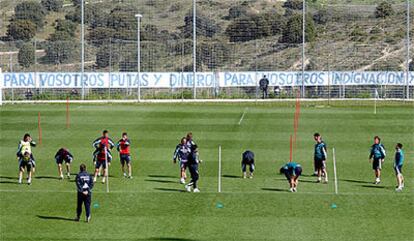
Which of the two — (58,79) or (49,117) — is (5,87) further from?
(49,117)

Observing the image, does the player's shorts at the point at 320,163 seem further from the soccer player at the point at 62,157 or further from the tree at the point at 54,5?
the tree at the point at 54,5

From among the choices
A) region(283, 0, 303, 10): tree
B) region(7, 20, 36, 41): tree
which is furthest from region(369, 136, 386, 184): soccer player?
region(283, 0, 303, 10): tree

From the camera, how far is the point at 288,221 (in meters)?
28.1

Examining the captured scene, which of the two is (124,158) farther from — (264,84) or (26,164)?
(264,84)

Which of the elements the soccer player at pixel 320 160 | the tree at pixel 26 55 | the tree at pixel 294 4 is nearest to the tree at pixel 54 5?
the tree at pixel 26 55

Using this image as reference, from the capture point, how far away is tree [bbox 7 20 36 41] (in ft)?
281

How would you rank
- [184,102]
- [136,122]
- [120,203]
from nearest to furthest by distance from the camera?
[120,203] < [136,122] < [184,102]

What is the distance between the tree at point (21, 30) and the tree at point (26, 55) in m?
8.88

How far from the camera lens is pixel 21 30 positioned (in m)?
86.8

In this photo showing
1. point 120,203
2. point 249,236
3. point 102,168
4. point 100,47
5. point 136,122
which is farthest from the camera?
point 100,47

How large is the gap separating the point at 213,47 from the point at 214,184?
4541 centimetres

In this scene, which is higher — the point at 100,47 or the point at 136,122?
the point at 100,47

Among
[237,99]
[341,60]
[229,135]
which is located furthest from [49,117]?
Answer: [341,60]

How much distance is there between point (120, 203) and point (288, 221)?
5.76 meters
